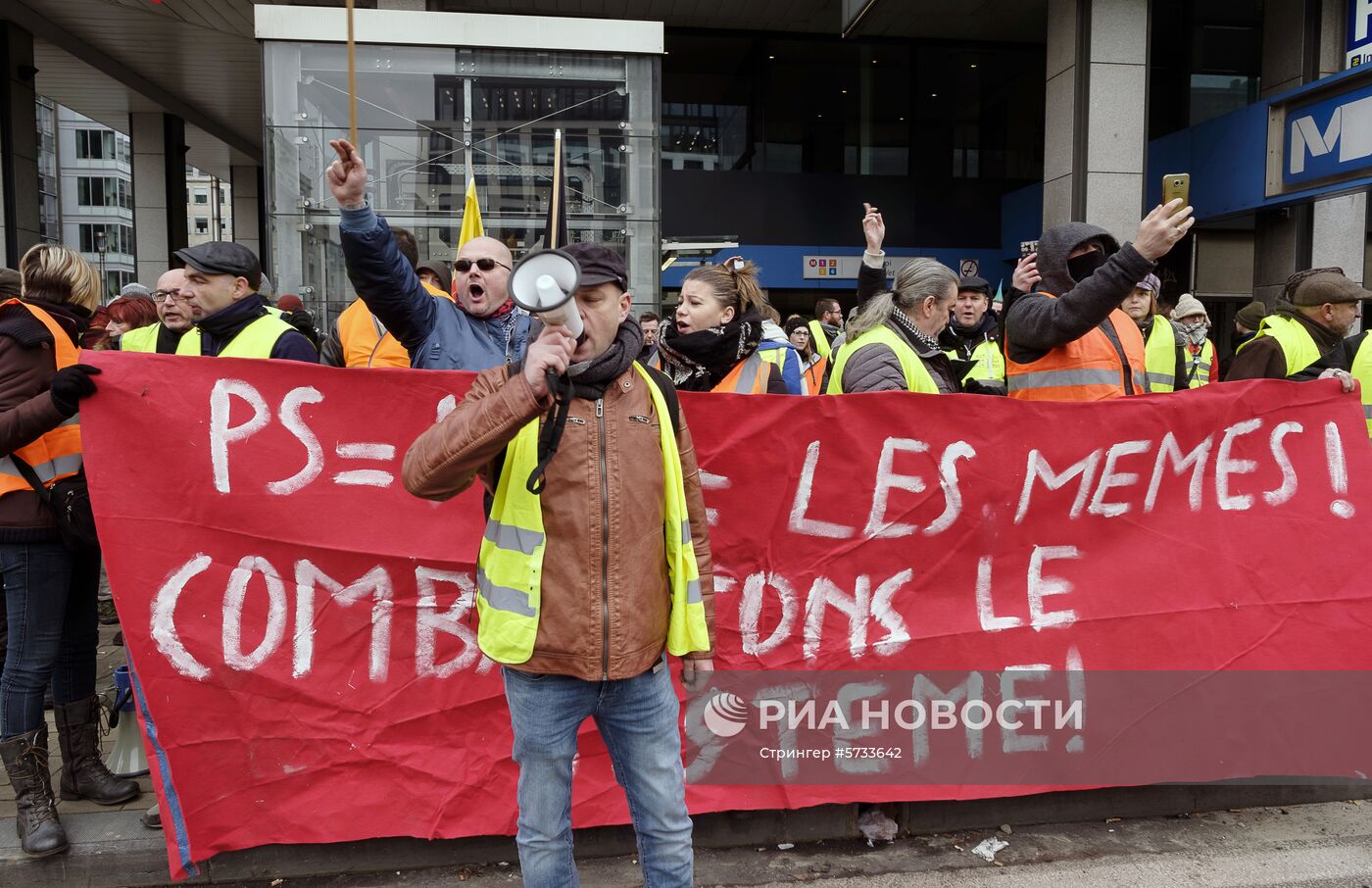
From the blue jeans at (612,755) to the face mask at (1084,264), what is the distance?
2400 millimetres

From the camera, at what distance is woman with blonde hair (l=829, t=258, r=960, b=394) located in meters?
3.66

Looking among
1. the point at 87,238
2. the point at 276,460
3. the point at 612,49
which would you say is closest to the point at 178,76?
the point at 612,49

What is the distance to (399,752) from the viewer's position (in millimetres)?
3318

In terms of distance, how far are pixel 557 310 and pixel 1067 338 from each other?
7.62 ft

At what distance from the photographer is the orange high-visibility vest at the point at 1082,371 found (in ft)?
12.8

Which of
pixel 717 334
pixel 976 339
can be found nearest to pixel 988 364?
pixel 976 339

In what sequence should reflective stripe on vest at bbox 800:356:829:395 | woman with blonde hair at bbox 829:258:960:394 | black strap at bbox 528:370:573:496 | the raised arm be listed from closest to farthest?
black strap at bbox 528:370:573:496
the raised arm
woman with blonde hair at bbox 829:258:960:394
reflective stripe on vest at bbox 800:356:829:395

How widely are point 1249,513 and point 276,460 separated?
11.2ft

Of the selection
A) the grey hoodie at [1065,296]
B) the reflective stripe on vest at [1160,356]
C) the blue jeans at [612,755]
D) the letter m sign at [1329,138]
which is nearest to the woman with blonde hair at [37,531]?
the blue jeans at [612,755]

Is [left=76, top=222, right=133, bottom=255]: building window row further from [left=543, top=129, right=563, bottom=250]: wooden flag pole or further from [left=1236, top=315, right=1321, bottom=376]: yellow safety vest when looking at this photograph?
[left=543, top=129, right=563, bottom=250]: wooden flag pole

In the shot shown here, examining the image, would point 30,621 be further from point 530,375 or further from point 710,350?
point 710,350

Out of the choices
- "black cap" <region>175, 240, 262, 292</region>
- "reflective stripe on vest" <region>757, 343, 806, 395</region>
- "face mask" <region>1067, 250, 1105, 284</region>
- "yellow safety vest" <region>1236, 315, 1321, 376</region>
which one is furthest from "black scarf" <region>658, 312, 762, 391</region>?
"yellow safety vest" <region>1236, 315, 1321, 376</region>

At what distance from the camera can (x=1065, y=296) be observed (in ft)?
11.7

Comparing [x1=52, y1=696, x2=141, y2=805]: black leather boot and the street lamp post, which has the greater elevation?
the street lamp post
